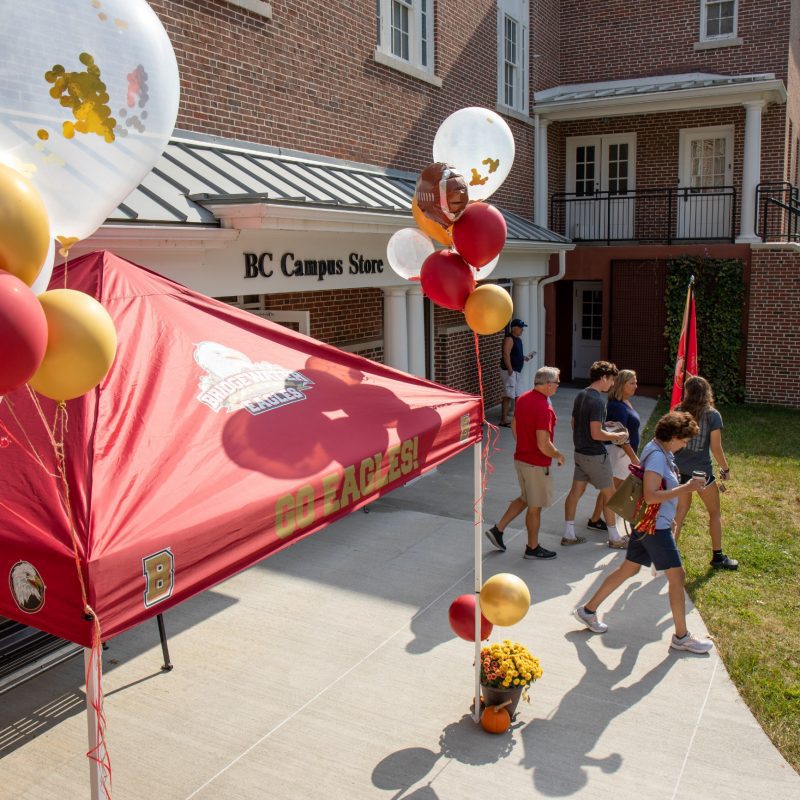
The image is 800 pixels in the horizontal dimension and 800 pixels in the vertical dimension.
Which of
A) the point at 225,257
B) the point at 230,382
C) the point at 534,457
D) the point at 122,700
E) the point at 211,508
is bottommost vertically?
the point at 122,700

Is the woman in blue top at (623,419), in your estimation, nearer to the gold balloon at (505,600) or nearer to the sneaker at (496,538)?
the sneaker at (496,538)

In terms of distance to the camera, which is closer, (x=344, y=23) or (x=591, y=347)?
(x=344, y=23)

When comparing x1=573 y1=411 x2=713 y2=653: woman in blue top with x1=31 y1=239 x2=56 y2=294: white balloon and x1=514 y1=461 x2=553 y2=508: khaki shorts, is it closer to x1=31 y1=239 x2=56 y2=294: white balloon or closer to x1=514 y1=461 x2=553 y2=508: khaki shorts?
x1=514 y1=461 x2=553 y2=508: khaki shorts

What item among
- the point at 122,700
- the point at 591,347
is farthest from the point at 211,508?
the point at 591,347

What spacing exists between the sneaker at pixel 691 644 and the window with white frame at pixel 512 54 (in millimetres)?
11677

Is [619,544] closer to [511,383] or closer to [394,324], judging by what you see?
[394,324]

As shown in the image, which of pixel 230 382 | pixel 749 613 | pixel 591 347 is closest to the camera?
pixel 230 382

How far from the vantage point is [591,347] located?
19141 millimetres

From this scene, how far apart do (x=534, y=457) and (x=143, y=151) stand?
5135mm

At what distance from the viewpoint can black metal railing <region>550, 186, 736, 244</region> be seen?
17.4 metres

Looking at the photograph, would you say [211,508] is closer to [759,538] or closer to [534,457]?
[534,457]

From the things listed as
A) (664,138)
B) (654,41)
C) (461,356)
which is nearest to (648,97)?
(664,138)

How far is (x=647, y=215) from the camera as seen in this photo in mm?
18234

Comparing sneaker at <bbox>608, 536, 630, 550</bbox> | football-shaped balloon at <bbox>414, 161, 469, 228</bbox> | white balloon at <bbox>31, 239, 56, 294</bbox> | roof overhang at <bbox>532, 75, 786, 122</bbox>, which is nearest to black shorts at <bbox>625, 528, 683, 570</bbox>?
sneaker at <bbox>608, 536, 630, 550</bbox>
